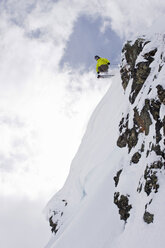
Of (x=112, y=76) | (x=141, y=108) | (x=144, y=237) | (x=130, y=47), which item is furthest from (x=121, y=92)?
(x=144, y=237)

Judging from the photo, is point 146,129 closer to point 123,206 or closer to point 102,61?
point 123,206

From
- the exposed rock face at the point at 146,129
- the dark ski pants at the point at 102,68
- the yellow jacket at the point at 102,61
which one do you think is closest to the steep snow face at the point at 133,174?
the exposed rock face at the point at 146,129

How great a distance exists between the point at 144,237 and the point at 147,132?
3.80 m

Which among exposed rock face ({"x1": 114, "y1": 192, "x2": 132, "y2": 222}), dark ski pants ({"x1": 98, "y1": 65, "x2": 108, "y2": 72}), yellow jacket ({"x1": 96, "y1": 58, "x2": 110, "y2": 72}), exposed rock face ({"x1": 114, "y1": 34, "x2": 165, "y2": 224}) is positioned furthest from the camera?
dark ski pants ({"x1": 98, "y1": 65, "x2": 108, "y2": 72})

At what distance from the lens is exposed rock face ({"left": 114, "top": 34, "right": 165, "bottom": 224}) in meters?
8.77

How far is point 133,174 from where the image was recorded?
10453 mm

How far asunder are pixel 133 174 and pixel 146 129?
1754 mm

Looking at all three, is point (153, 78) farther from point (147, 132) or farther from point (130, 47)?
point (130, 47)

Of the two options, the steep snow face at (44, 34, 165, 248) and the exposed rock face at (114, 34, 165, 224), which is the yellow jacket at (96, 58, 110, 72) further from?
the exposed rock face at (114, 34, 165, 224)

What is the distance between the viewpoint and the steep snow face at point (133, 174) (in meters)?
8.54

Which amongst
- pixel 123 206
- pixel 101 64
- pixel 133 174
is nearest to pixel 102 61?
pixel 101 64

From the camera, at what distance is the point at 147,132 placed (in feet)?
34.1

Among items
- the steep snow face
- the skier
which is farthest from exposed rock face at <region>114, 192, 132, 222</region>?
the skier

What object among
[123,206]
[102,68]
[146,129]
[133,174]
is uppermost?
[102,68]
